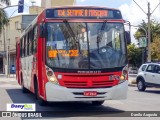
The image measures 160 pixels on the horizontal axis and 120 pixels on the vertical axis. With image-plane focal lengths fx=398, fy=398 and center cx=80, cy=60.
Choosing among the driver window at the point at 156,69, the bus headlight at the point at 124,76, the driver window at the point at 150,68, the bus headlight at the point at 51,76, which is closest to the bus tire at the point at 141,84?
the driver window at the point at 150,68

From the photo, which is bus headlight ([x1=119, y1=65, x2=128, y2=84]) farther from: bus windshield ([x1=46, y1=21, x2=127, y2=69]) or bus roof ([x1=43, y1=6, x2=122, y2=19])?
bus roof ([x1=43, y1=6, x2=122, y2=19])

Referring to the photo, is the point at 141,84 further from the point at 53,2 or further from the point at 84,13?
the point at 53,2

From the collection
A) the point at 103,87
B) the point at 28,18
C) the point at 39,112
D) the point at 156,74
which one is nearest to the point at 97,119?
the point at 103,87

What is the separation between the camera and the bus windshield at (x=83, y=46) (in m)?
12.1

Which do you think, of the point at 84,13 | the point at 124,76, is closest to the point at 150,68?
the point at 124,76

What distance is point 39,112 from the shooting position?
12594 mm

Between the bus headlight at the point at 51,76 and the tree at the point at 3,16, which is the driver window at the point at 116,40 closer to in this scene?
the bus headlight at the point at 51,76

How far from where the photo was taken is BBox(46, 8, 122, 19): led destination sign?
1259 centimetres

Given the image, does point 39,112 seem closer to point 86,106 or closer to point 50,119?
point 50,119

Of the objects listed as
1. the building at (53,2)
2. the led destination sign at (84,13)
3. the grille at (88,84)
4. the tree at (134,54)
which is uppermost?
the building at (53,2)

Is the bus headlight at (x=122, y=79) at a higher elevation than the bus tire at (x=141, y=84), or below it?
higher

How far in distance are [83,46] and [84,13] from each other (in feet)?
3.81

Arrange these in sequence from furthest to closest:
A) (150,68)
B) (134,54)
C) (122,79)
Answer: (134,54), (150,68), (122,79)

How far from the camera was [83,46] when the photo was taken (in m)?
12.3
